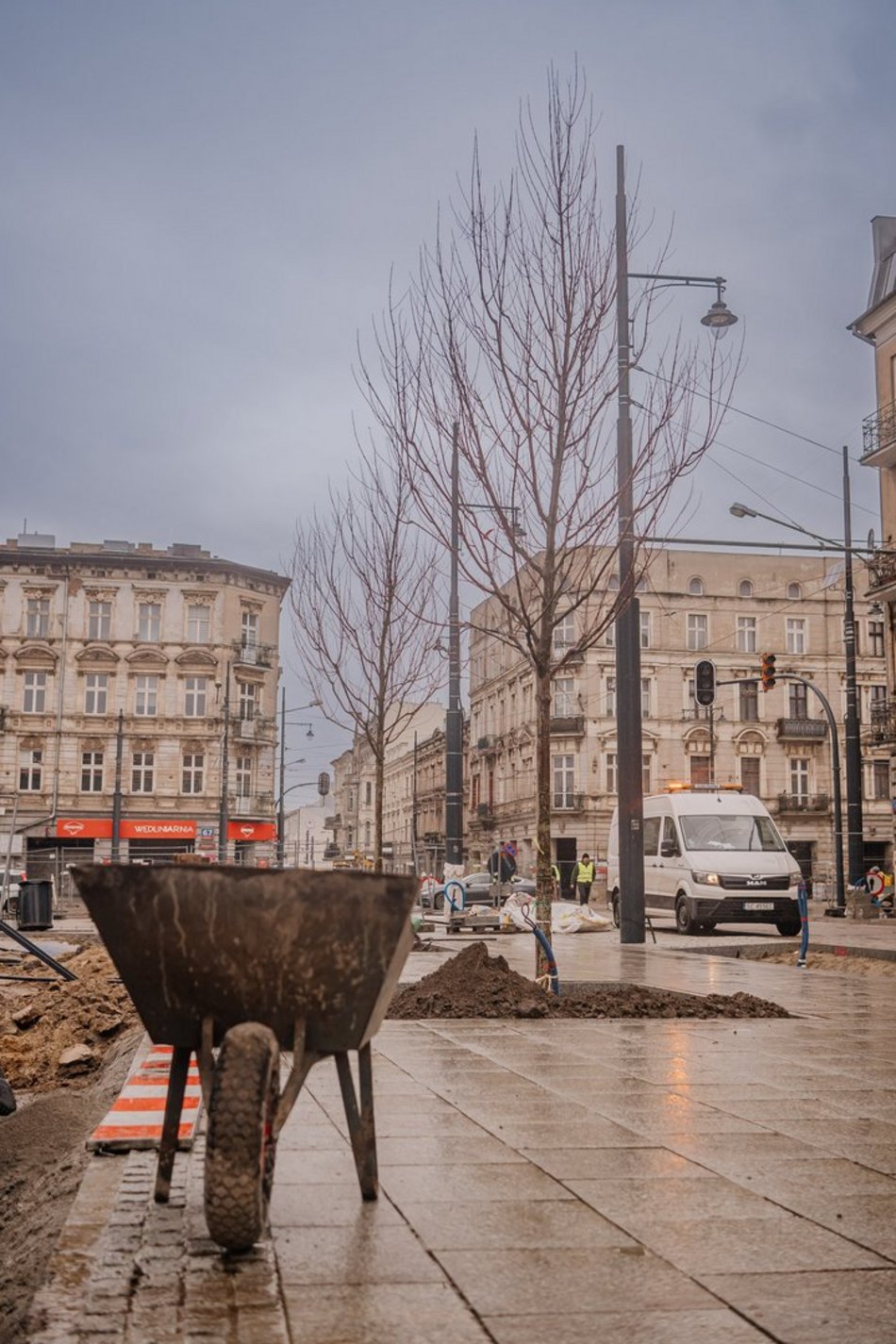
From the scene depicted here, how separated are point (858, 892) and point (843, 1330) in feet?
105

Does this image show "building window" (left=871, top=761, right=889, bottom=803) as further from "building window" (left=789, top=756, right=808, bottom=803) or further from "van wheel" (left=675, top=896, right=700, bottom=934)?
"van wheel" (left=675, top=896, right=700, bottom=934)

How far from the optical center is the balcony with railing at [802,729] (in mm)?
67438

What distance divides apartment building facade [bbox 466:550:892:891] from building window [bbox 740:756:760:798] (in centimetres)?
6

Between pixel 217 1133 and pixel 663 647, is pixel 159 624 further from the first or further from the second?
pixel 217 1133

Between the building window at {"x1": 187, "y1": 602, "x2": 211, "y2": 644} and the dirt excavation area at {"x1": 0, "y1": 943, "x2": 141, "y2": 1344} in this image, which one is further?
the building window at {"x1": 187, "y1": 602, "x2": 211, "y2": 644}

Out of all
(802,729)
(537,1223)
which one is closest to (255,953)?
(537,1223)

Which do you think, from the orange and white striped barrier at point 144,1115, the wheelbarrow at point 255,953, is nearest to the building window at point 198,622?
the orange and white striped barrier at point 144,1115

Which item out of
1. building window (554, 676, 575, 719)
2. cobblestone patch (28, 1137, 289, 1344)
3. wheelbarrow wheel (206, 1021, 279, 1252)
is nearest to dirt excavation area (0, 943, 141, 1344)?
cobblestone patch (28, 1137, 289, 1344)

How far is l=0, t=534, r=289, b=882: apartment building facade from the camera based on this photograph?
62312 mm

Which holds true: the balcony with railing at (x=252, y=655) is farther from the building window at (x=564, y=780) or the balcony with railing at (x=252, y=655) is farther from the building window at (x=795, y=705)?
the building window at (x=795, y=705)

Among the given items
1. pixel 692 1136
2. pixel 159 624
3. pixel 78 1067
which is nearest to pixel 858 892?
pixel 78 1067

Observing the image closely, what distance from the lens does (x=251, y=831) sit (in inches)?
2542

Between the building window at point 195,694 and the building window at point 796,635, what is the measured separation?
1126 inches

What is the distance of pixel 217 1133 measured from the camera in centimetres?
354
